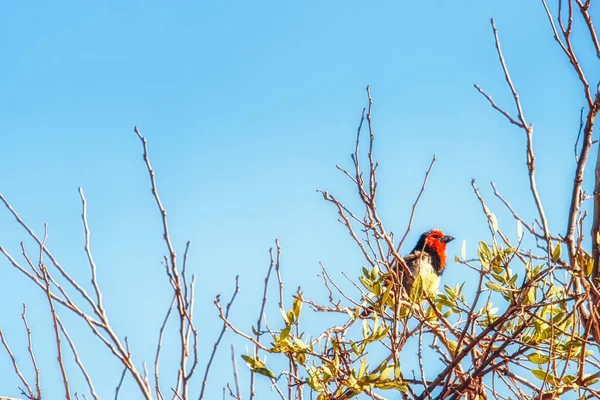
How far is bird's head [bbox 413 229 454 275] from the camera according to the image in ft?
27.3

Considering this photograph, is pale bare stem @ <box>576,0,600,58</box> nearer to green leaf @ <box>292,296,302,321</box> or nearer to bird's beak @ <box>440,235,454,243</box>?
green leaf @ <box>292,296,302,321</box>

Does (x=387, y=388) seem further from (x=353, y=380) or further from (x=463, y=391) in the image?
(x=463, y=391)

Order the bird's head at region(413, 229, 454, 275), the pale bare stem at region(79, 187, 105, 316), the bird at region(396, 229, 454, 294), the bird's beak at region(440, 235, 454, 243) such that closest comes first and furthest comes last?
1. the pale bare stem at region(79, 187, 105, 316)
2. the bird at region(396, 229, 454, 294)
3. the bird's head at region(413, 229, 454, 275)
4. the bird's beak at region(440, 235, 454, 243)

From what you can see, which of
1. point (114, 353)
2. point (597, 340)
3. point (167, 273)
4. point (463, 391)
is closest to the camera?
point (114, 353)

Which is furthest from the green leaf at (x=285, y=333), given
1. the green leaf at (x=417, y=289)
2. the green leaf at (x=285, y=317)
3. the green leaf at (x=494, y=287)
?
the green leaf at (x=494, y=287)

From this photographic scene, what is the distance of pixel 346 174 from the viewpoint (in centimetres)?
366

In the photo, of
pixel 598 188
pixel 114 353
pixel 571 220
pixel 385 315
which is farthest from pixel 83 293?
pixel 598 188

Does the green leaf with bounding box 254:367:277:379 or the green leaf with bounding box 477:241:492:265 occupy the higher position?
the green leaf with bounding box 477:241:492:265

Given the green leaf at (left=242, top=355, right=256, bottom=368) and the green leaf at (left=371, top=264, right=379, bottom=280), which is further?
the green leaf at (left=371, top=264, right=379, bottom=280)

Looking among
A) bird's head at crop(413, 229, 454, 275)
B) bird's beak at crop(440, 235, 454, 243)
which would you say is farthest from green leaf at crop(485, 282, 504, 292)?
bird's beak at crop(440, 235, 454, 243)

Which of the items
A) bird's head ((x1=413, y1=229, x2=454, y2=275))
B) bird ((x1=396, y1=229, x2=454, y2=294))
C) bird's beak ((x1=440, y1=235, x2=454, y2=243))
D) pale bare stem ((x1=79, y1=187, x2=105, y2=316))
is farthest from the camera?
bird's beak ((x1=440, y1=235, x2=454, y2=243))

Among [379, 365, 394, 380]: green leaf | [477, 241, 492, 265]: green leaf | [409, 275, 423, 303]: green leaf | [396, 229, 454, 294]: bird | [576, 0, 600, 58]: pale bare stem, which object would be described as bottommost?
[379, 365, 394, 380]: green leaf

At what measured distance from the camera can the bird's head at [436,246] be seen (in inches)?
328

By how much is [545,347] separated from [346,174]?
114cm
